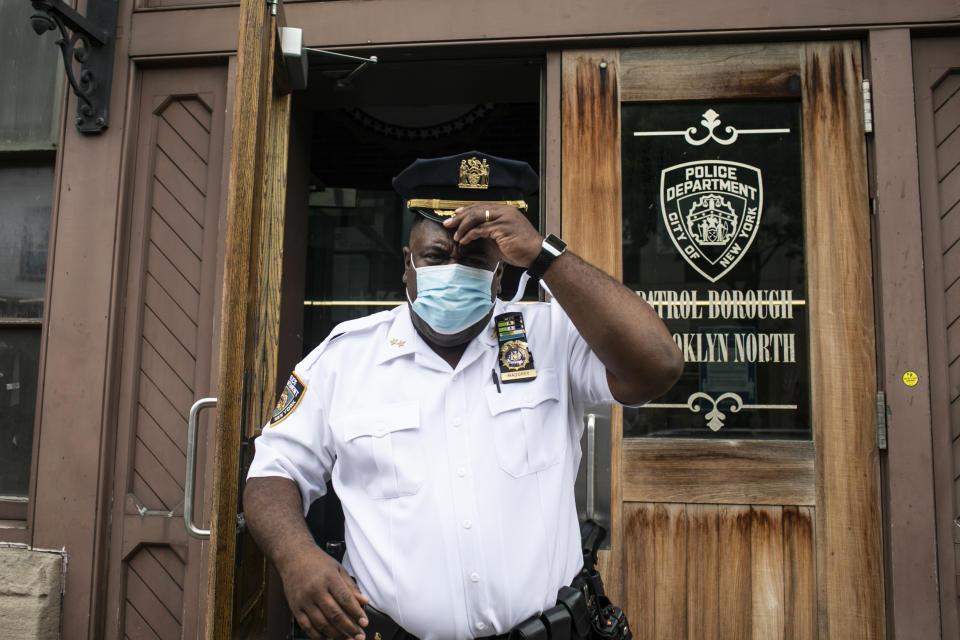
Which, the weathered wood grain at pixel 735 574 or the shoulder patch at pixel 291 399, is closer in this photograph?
the shoulder patch at pixel 291 399

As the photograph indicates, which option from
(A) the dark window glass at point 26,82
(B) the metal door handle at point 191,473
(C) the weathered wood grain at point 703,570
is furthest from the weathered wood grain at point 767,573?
(A) the dark window glass at point 26,82

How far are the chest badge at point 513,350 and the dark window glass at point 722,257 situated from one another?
3.05 feet

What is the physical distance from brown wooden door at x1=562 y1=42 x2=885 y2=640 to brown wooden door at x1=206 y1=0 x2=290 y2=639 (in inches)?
48.0

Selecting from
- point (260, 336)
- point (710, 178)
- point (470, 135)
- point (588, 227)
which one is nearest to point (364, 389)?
point (260, 336)

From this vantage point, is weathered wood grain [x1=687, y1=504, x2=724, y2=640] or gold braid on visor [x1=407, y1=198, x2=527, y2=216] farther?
weathered wood grain [x1=687, y1=504, x2=724, y2=640]

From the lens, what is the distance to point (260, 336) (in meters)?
2.21

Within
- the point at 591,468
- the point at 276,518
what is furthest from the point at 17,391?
the point at 591,468

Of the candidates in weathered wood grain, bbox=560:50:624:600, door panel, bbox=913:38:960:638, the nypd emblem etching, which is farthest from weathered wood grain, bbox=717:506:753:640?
the nypd emblem etching

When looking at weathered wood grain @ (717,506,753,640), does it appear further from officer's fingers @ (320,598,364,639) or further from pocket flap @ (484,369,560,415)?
officer's fingers @ (320,598,364,639)

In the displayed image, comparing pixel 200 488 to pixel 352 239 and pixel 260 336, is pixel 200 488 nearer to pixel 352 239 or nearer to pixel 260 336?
pixel 260 336

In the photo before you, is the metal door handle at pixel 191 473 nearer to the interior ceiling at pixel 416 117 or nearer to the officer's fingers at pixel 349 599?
the officer's fingers at pixel 349 599

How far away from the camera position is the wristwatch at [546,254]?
1496 millimetres

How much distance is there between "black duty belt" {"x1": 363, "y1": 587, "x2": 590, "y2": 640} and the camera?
4.66ft

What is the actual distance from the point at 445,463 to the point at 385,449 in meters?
0.15
